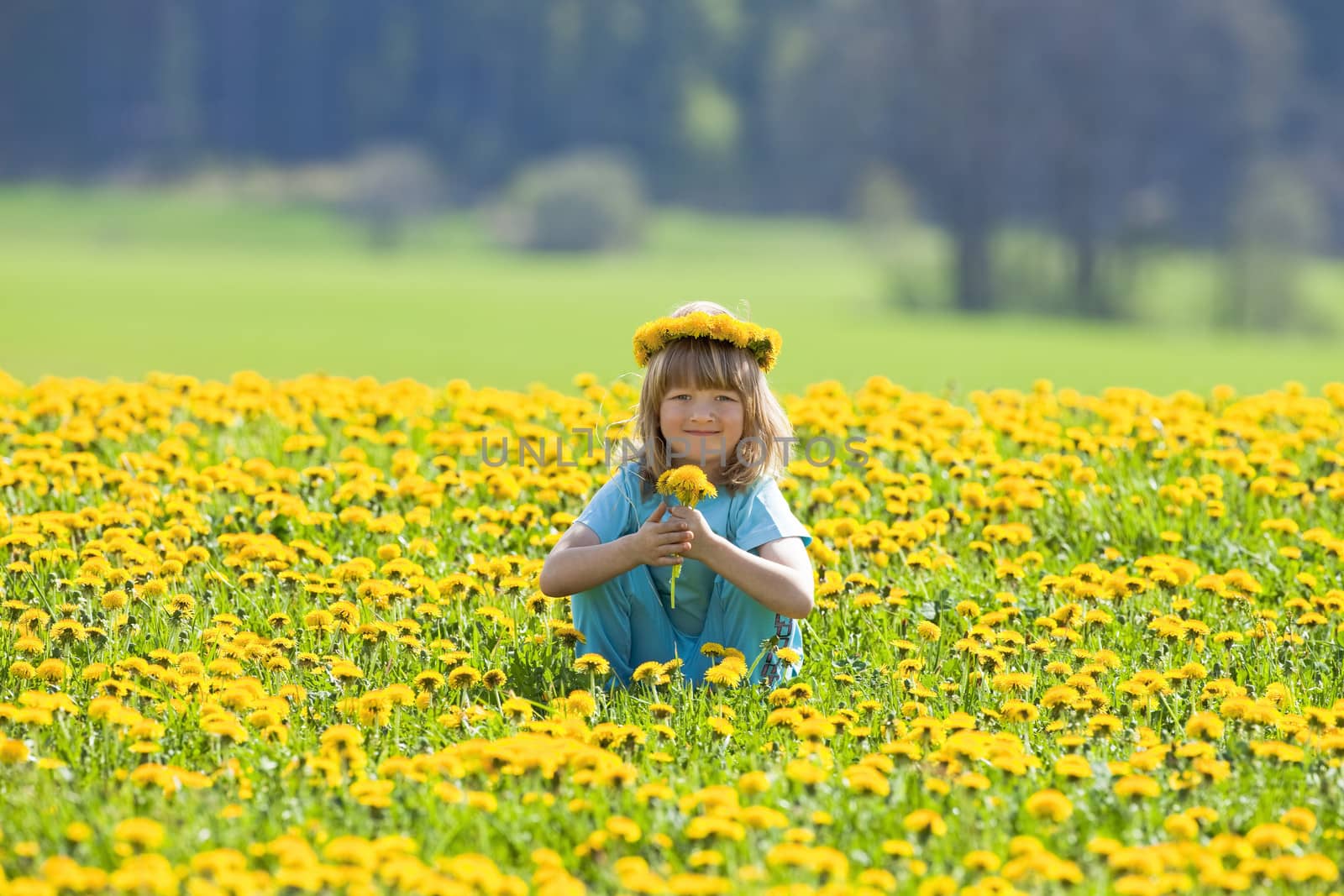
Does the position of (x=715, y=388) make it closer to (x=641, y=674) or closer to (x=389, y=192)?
(x=641, y=674)

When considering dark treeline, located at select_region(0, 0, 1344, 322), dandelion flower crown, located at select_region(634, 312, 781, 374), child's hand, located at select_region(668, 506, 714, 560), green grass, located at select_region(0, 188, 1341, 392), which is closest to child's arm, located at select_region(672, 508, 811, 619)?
child's hand, located at select_region(668, 506, 714, 560)

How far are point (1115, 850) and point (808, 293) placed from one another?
49113 millimetres

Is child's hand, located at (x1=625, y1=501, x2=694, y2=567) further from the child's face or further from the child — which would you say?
the child's face

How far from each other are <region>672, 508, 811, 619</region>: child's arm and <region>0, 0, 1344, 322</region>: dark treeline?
38.2 m

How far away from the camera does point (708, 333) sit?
4590 mm

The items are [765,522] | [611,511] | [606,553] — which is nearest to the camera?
[606,553]

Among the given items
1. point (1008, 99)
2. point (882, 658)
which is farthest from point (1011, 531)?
point (1008, 99)

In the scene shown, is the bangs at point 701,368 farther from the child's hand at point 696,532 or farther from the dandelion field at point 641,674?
the dandelion field at point 641,674

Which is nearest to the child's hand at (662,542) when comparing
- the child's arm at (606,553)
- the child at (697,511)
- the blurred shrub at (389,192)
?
the child's arm at (606,553)

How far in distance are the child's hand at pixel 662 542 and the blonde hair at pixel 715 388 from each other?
0.45m

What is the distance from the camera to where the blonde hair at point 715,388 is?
15.2 feet

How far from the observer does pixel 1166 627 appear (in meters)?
4.71

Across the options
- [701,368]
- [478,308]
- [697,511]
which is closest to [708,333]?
[701,368]

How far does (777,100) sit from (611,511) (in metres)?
81.0
